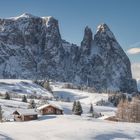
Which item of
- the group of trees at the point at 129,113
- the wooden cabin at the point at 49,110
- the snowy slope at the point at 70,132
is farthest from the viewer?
the wooden cabin at the point at 49,110

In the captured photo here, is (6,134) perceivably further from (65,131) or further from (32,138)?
(65,131)

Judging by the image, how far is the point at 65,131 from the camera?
71375mm

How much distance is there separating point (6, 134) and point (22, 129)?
7.51 m

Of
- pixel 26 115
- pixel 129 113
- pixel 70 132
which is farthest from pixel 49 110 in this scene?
pixel 70 132

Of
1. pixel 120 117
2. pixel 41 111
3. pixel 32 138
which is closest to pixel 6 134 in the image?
pixel 32 138

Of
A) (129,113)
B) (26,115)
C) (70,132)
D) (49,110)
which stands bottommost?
(70,132)

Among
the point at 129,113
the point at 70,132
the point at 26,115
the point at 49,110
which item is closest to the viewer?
the point at 70,132

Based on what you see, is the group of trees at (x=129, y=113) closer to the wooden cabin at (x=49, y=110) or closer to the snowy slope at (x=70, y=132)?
the wooden cabin at (x=49, y=110)

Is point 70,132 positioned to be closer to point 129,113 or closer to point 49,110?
point 49,110

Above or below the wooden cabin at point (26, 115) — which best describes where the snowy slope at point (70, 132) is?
below

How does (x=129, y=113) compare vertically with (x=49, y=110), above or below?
below

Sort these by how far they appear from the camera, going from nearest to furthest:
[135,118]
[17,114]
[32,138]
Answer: [32,138], [17,114], [135,118]

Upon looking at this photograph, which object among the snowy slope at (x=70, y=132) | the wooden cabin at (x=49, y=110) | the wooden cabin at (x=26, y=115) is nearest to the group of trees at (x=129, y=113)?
the wooden cabin at (x=49, y=110)

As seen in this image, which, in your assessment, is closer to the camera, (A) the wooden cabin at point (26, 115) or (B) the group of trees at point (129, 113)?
(A) the wooden cabin at point (26, 115)
